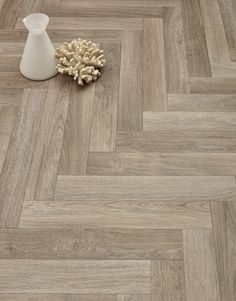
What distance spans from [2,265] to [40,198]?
9.7 inches

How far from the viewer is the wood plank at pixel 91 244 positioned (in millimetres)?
1218

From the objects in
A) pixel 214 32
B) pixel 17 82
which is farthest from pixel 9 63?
pixel 214 32

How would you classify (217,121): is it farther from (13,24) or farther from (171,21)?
(13,24)

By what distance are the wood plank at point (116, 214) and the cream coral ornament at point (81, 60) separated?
1.97 feet

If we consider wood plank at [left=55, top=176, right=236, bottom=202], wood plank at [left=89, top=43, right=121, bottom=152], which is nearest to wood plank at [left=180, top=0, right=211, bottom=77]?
wood plank at [left=89, top=43, right=121, bottom=152]

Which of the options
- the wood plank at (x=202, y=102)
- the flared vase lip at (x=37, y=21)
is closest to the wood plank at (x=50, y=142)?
the flared vase lip at (x=37, y=21)

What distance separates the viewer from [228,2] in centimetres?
217

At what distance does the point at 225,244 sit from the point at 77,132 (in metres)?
0.66

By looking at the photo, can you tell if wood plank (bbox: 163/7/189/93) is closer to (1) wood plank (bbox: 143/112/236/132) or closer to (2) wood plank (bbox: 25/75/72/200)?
(1) wood plank (bbox: 143/112/236/132)

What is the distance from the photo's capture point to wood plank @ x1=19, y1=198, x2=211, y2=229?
50.6 inches

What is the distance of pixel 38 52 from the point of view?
170cm

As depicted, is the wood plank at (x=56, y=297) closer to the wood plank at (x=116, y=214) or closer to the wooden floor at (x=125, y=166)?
the wooden floor at (x=125, y=166)

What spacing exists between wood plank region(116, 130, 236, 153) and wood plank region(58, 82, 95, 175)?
0.13m

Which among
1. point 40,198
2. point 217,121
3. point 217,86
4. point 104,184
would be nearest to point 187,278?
point 104,184
